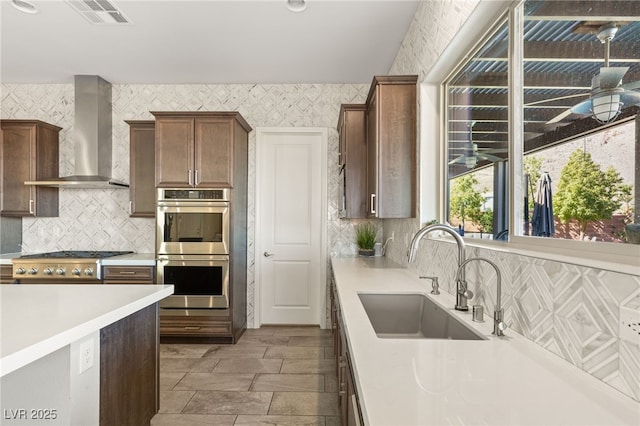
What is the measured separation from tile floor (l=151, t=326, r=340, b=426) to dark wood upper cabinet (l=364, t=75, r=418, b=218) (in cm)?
143

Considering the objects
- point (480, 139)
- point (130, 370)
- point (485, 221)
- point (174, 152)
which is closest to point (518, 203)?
point (485, 221)

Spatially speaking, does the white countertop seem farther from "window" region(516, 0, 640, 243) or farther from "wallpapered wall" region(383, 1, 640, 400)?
"window" region(516, 0, 640, 243)

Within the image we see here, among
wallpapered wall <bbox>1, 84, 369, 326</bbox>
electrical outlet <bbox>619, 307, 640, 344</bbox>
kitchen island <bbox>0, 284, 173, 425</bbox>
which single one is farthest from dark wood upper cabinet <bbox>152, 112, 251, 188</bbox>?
electrical outlet <bbox>619, 307, 640, 344</bbox>

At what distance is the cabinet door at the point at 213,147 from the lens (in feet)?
12.2

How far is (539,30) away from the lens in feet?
4.79

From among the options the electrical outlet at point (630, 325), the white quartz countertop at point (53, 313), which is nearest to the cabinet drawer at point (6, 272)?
the white quartz countertop at point (53, 313)

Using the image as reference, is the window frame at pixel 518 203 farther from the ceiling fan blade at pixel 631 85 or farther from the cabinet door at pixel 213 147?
the cabinet door at pixel 213 147

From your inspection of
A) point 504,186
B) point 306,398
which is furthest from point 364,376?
point 306,398

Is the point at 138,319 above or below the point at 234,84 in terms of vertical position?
below

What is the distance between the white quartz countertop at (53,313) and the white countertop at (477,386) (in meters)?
0.97

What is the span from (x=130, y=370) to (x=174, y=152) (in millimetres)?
2432

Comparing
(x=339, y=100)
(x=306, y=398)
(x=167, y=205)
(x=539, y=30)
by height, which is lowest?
(x=306, y=398)

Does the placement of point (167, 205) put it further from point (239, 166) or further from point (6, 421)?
point (6, 421)

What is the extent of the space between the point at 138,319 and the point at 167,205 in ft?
6.51
